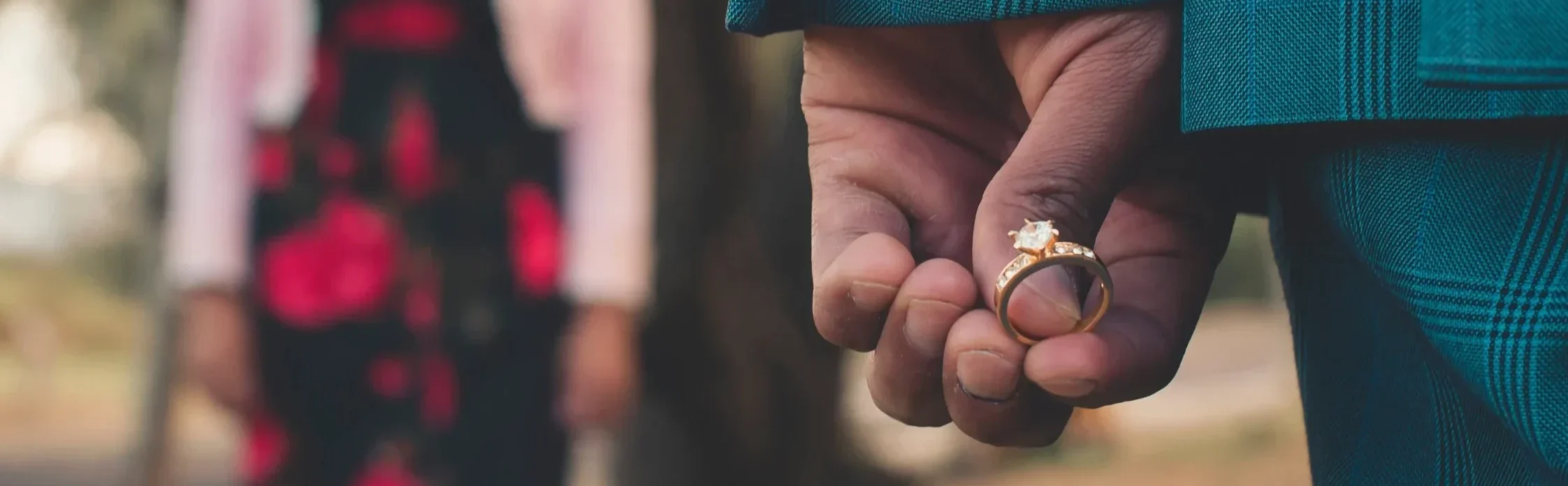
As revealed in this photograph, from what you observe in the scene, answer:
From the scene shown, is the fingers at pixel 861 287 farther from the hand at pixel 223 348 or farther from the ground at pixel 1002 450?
the ground at pixel 1002 450

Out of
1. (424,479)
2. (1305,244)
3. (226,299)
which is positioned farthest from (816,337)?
(1305,244)

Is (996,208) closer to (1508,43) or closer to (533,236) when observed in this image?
(1508,43)

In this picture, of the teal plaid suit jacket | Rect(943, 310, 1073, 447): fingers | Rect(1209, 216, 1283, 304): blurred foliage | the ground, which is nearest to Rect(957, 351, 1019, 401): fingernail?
Rect(943, 310, 1073, 447): fingers

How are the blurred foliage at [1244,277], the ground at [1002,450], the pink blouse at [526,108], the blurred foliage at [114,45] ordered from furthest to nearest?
the blurred foliage at [1244,277] → the blurred foliage at [114,45] → the ground at [1002,450] → the pink blouse at [526,108]

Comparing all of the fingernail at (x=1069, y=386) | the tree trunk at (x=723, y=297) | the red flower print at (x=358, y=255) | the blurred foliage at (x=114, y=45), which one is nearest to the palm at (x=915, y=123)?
the fingernail at (x=1069, y=386)

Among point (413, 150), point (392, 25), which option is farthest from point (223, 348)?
point (392, 25)

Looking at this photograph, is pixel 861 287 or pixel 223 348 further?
pixel 223 348
